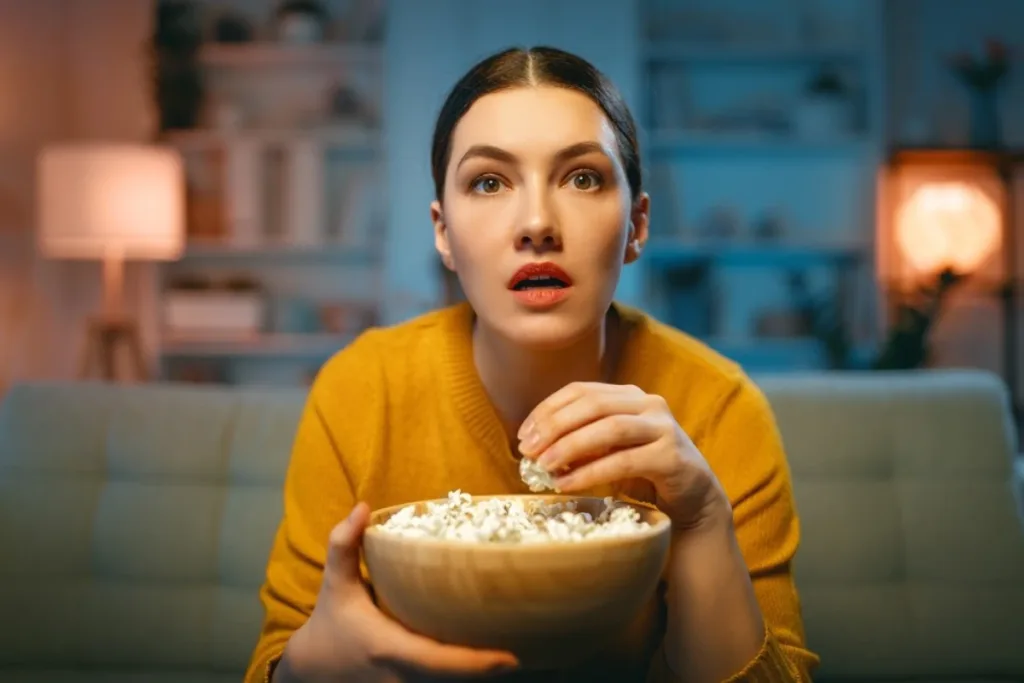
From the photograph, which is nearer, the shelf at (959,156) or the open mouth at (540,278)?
the open mouth at (540,278)

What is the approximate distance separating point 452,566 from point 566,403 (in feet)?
0.60

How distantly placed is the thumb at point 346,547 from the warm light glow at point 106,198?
11.2 feet

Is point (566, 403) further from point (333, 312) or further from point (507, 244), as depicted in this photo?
point (333, 312)

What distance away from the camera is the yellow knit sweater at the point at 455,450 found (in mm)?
983

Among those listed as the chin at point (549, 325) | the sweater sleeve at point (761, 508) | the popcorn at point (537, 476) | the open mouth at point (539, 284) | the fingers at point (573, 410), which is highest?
the open mouth at point (539, 284)

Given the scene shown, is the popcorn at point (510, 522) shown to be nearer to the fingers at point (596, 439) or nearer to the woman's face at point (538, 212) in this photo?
the fingers at point (596, 439)

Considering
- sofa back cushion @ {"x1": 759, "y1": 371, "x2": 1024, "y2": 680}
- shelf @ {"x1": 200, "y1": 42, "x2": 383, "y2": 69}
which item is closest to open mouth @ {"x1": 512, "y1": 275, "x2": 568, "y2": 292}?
sofa back cushion @ {"x1": 759, "y1": 371, "x2": 1024, "y2": 680}

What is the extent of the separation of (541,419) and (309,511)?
1.27 feet

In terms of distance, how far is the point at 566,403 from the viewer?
2.44 ft

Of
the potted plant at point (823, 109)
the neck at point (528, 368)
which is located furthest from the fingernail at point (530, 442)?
the potted plant at point (823, 109)

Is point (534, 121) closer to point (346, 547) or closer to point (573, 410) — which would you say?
point (573, 410)

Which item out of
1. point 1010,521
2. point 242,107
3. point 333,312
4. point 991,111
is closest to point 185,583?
point 1010,521

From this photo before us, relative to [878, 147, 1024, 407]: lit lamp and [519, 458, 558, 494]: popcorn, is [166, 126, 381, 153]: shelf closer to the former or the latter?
[878, 147, 1024, 407]: lit lamp

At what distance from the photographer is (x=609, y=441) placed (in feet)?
2.40
